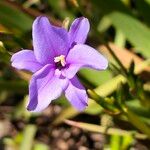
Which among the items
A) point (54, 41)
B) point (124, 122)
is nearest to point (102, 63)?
point (54, 41)

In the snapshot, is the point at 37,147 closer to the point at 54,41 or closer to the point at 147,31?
the point at 147,31

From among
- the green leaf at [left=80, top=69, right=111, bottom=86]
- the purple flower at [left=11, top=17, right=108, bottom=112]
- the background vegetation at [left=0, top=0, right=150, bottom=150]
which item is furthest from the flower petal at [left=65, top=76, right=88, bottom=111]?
the green leaf at [left=80, top=69, right=111, bottom=86]

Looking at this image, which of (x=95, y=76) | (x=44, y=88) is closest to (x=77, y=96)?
(x=44, y=88)

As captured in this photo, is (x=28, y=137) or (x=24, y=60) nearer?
(x=24, y=60)

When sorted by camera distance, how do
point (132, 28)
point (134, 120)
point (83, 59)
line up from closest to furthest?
1. point (83, 59)
2. point (134, 120)
3. point (132, 28)

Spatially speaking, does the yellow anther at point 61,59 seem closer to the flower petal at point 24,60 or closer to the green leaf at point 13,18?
the flower petal at point 24,60

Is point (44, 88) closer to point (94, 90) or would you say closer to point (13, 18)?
point (94, 90)

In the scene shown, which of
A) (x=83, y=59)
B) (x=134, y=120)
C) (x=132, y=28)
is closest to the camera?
(x=83, y=59)

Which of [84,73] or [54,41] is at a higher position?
[54,41]
